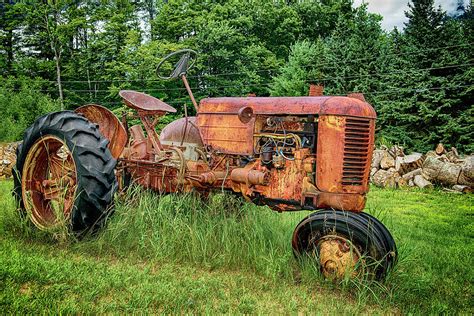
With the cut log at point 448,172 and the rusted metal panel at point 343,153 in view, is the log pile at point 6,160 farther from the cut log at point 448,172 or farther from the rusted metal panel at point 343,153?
the cut log at point 448,172

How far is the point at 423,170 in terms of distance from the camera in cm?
1080

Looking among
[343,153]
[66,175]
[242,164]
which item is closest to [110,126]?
[66,175]

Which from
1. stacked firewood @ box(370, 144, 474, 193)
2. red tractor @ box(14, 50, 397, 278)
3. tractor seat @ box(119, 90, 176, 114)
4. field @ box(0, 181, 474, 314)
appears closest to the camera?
field @ box(0, 181, 474, 314)

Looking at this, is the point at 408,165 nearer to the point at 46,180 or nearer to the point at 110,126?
the point at 110,126

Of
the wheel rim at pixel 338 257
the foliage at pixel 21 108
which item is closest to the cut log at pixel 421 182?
the wheel rim at pixel 338 257

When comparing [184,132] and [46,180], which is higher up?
[184,132]

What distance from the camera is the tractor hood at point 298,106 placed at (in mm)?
3391

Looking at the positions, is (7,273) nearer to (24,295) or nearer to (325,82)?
(24,295)

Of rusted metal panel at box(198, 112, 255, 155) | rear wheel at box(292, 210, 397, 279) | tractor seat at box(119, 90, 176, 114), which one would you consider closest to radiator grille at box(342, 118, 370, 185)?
rear wheel at box(292, 210, 397, 279)

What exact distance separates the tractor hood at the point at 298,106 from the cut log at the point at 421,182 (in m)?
7.72

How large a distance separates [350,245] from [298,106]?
1253 millimetres

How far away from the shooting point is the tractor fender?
15.0ft

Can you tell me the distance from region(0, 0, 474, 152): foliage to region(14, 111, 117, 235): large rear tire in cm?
773

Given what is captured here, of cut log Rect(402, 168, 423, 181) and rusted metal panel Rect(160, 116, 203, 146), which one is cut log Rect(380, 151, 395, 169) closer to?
cut log Rect(402, 168, 423, 181)
